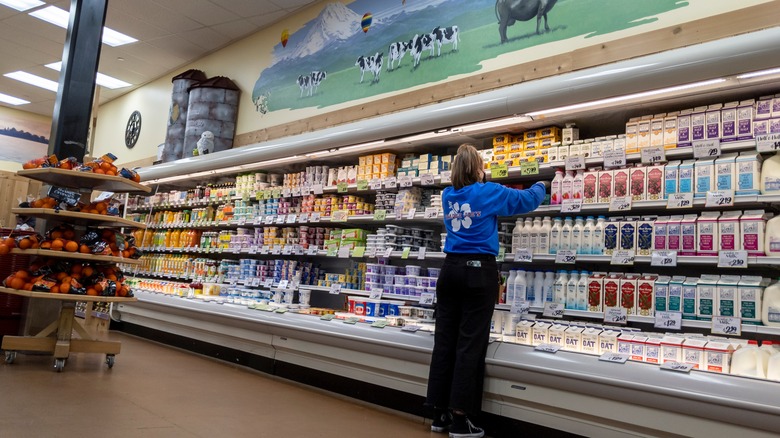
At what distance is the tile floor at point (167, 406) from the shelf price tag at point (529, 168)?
1778 millimetres

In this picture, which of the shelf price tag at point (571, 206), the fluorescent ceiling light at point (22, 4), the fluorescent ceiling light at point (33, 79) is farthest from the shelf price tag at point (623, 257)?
the fluorescent ceiling light at point (33, 79)

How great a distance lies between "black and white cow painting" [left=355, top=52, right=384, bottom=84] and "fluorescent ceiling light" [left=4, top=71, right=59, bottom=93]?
8.39m

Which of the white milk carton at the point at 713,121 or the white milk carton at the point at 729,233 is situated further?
the white milk carton at the point at 713,121

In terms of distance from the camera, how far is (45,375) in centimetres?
425

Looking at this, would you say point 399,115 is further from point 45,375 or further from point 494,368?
point 45,375

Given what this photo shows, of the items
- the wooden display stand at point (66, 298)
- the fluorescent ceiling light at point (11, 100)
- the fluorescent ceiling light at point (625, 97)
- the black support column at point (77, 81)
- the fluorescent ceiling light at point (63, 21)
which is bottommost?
the wooden display stand at point (66, 298)

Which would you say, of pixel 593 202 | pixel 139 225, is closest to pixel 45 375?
pixel 139 225

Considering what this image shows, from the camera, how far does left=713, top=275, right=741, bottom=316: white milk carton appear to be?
295 centimetres

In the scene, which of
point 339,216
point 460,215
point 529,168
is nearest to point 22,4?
point 339,216

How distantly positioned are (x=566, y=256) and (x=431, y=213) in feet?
3.82

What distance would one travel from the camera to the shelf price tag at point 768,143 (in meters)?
2.99

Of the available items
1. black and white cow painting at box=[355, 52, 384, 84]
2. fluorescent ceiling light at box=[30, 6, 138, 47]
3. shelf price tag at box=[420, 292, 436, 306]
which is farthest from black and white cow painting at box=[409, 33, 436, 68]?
fluorescent ceiling light at box=[30, 6, 138, 47]

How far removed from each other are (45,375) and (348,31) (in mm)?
4743

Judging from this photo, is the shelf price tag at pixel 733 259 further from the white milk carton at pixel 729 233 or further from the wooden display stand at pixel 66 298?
the wooden display stand at pixel 66 298
